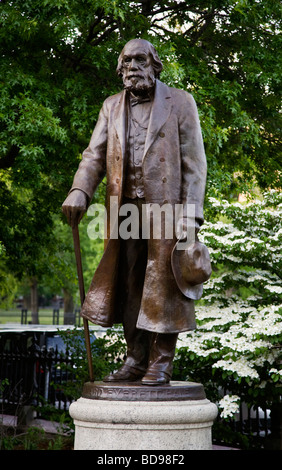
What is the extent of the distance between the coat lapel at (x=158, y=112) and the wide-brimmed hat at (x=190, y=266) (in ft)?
2.80

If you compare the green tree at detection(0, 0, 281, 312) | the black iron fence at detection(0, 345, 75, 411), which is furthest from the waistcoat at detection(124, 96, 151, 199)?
the black iron fence at detection(0, 345, 75, 411)

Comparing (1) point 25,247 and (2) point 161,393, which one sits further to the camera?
(1) point 25,247

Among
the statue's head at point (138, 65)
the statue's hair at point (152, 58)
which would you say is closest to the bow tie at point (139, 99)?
the statue's head at point (138, 65)

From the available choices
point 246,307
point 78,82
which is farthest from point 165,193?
point 78,82

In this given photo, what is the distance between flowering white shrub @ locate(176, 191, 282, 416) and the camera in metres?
8.17

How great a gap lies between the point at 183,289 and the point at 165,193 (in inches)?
30.2

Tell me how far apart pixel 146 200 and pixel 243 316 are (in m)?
4.08

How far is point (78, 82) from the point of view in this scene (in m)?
10.9

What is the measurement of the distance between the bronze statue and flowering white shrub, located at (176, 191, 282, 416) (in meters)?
2.58

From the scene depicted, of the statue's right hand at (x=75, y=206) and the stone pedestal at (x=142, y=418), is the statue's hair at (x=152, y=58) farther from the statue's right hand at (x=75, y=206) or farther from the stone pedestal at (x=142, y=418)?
the stone pedestal at (x=142, y=418)

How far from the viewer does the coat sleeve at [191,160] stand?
5.49 m
